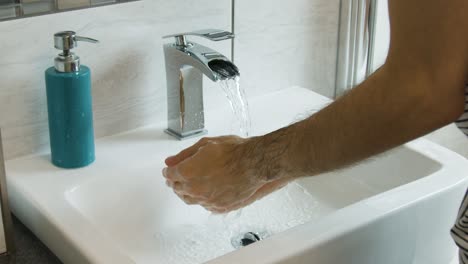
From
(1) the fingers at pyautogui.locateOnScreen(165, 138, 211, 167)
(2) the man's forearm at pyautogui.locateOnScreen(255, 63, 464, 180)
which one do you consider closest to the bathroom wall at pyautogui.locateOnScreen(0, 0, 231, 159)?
(1) the fingers at pyautogui.locateOnScreen(165, 138, 211, 167)

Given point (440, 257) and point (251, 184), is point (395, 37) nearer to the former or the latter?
point (251, 184)

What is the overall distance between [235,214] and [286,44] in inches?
13.7

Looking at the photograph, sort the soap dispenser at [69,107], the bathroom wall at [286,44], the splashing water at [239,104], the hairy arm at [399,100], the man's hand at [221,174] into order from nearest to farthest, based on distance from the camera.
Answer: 1. the hairy arm at [399,100]
2. the man's hand at [221,174]
3. the soap dispenser at [69,107]
4. the splashing water at [239,104]
5. the bathroom wall at [286,44]

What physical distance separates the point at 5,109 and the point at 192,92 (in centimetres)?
29

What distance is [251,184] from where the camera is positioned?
993 mm

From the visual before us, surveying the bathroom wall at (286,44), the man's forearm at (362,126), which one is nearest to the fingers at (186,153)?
the man's forearm at (362,126)

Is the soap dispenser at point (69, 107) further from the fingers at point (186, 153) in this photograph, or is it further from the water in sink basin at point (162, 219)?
the fingers at point (186, 153)

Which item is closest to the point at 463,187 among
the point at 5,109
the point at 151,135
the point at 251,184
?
the point at 251,184

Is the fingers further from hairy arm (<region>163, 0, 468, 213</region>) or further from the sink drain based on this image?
the sink drain

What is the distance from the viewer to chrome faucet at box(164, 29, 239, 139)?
3.82ft

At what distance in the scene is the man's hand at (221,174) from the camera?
0.97 metres

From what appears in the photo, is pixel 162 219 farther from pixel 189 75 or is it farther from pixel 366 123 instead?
pixel 366 123

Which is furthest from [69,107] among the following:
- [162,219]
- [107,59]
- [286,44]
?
[286,44]

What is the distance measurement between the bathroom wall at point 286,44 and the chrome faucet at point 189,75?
134 mm
